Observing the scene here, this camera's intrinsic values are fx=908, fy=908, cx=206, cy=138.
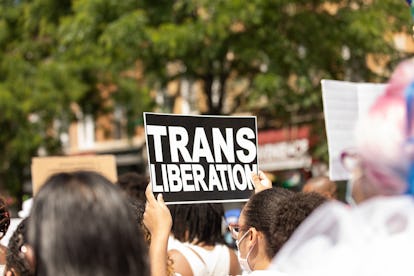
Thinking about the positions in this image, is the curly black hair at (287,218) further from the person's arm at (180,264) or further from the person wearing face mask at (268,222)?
the person's arm at (180,264)

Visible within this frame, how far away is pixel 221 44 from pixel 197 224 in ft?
24.7

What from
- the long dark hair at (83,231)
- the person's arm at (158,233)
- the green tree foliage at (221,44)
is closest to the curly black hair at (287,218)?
the person's arm at (158,233)

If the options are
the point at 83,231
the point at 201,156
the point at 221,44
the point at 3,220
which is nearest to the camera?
the point at 83,231

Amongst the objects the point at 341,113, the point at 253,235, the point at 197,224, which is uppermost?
the point at 341,113

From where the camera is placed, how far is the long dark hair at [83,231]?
200 centimetres

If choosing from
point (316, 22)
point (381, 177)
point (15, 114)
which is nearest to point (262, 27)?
point (316, 22)

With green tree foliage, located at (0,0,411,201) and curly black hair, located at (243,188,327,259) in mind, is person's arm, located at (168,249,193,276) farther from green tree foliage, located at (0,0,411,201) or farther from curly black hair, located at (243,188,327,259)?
green tree foliage, located at (0,0,411,201)

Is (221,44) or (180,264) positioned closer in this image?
(180,264)

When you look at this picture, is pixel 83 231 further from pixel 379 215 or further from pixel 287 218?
pixel 287 218

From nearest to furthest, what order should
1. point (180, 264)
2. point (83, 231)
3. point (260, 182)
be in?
point (83, 231), point (260, 182), point (180, 264)

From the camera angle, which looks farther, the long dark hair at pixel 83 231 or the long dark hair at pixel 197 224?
the long dark hair at pixel 197 224

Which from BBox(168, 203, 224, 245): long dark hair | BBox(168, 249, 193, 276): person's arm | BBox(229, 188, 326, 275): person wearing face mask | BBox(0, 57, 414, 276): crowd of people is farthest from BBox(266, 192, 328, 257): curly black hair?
BBox(168, 203, 224, 245): long dark hair

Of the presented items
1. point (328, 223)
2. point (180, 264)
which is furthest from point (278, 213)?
point (180, 264)

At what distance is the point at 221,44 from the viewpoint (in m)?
12.0
